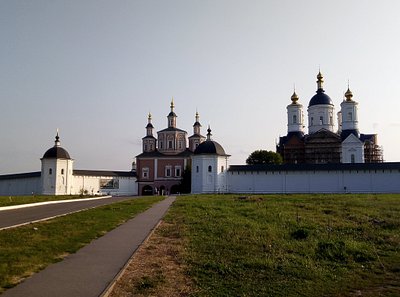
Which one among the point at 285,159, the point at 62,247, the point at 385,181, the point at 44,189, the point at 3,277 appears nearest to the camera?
the point at 3,277

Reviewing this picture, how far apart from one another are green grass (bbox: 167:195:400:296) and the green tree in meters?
50.5

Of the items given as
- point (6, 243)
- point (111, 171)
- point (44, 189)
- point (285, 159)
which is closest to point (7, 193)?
point (44, 189)

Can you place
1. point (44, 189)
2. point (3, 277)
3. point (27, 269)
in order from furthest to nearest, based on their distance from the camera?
1. point (44, 189)
2. point (27, 269)
3. point (3, 277)

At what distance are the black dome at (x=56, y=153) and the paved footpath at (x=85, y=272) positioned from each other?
158 feet

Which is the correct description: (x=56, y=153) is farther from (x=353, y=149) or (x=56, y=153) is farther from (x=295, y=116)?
(x=353, y=149)

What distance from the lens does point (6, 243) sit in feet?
32.5

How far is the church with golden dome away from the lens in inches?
2398

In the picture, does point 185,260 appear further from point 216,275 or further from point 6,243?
point 6,243

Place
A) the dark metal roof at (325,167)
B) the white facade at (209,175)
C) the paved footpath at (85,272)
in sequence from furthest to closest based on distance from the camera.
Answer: the white facade at (209,175) < the dark metal roof at (325,167) < the paved footpath at (85,272)

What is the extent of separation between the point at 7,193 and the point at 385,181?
50.1 meters

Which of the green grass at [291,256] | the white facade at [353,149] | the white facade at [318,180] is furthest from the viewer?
the white facade at [353,149]

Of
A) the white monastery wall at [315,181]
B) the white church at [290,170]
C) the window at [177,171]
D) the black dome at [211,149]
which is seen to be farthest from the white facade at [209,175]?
the window at [177,171]

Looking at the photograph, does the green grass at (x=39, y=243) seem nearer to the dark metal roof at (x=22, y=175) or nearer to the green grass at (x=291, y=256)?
the green grass at (x=291, y=256)

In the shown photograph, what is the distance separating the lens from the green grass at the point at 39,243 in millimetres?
7176
